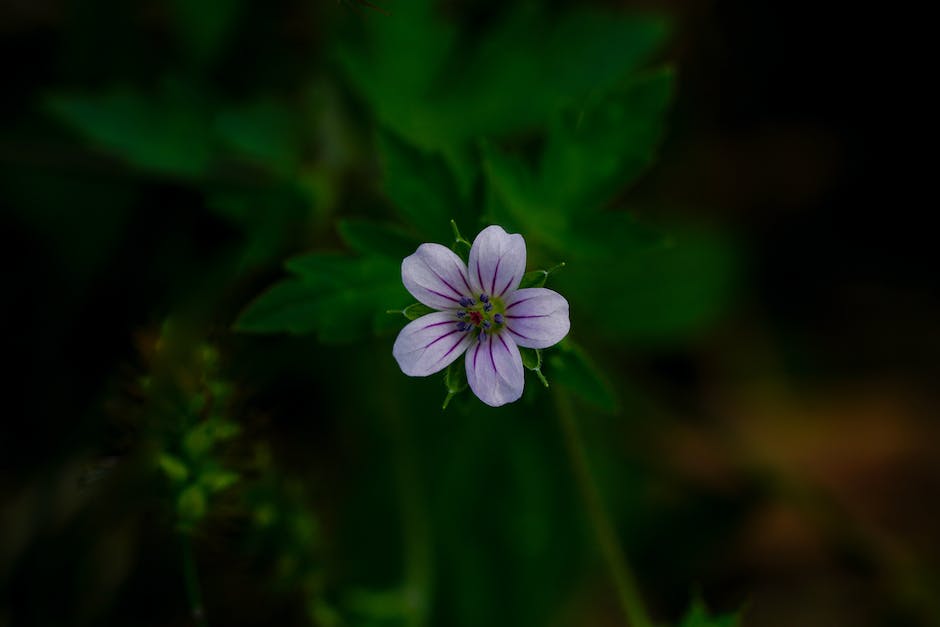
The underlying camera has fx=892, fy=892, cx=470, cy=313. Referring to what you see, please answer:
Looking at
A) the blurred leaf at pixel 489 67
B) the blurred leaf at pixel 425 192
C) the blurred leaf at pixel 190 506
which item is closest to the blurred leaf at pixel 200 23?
the blurred leaf at pixel 489 67

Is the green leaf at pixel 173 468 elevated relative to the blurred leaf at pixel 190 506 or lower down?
elevated

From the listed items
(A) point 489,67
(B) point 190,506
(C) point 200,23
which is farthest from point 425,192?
(C) point 200,23

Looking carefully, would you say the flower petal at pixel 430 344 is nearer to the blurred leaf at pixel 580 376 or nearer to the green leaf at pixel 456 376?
the green leaf at pixel 456 376

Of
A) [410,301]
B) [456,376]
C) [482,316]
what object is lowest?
[456,376]

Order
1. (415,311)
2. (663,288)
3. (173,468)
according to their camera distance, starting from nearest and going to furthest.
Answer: (415,311) < (173,468) < (663,288)

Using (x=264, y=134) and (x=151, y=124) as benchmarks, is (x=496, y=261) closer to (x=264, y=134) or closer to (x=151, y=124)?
(x=264, y=134)

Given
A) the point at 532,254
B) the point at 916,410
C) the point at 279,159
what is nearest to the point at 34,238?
the point at 279,159

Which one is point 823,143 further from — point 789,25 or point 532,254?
point 532,254
